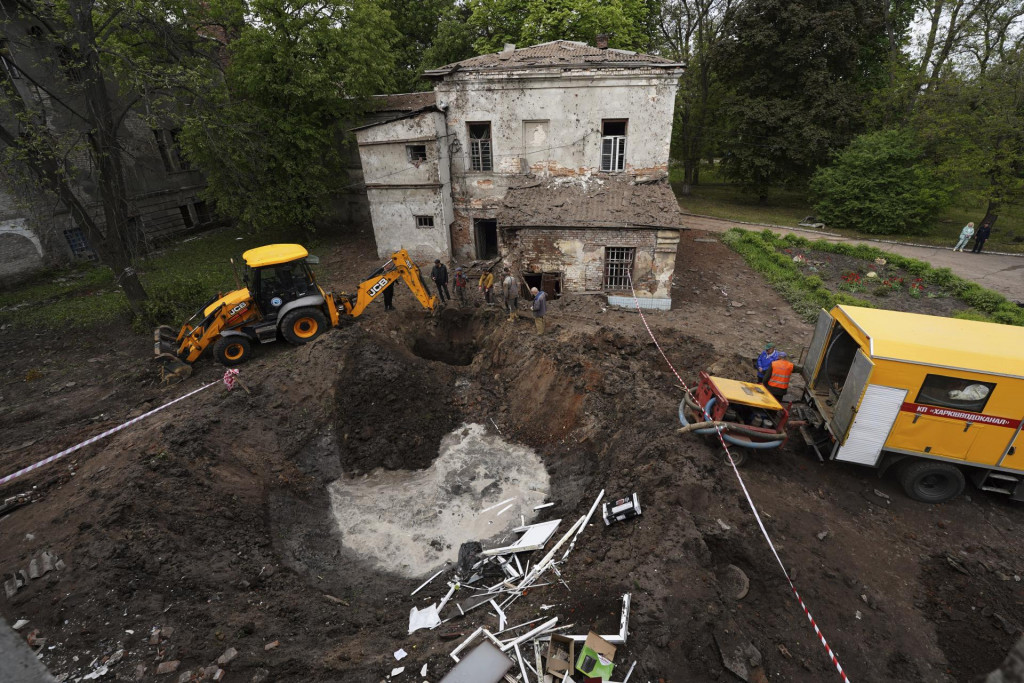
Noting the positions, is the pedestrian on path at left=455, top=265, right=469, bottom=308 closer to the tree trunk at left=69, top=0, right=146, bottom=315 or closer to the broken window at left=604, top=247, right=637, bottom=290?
the broken window at left=604, top=247, right=637, bottom=290

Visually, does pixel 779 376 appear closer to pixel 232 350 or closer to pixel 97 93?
pixel 232 350

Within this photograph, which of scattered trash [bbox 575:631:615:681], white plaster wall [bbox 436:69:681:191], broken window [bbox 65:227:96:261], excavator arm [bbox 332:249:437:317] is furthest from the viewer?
broken window [bbox 65:227:96:261]

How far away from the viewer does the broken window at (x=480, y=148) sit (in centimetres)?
1764

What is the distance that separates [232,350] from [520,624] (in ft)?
31.7

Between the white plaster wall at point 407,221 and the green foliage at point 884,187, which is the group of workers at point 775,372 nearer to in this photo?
the white plaster wall at point 407,221

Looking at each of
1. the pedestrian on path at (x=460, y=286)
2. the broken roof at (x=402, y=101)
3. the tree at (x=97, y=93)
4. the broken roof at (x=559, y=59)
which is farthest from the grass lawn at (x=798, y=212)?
the tree at (x=97, y=93)

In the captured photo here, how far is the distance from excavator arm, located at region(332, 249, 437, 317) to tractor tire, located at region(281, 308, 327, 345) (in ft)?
2.19

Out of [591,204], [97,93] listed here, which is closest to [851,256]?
[591,204]

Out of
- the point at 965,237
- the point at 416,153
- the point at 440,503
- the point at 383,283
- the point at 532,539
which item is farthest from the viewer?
the point at 965,237

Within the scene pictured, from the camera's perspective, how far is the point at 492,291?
1491cm

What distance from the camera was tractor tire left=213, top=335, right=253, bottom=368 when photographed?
A: 11.5m

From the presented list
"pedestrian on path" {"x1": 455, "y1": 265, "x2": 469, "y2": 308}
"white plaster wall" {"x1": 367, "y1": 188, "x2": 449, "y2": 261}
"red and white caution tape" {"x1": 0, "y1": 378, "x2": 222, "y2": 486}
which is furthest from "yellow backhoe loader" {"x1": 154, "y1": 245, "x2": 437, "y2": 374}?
"white plaster wall" {"x1": 367, "y1": 188, "x2": 449, "y2": 261}

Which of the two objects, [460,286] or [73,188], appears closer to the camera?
[460,286]

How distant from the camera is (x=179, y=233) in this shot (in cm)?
2416
